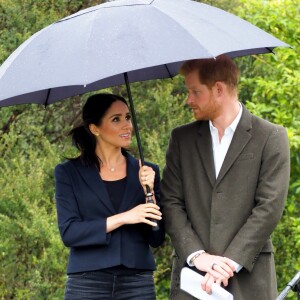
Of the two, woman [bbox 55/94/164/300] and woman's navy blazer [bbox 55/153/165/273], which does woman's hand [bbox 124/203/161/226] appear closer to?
woman [bbox 55/94/164/300]

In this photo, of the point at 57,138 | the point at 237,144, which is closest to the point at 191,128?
the point at 237,144

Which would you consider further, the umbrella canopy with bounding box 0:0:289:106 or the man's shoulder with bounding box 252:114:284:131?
the man's shoulder with bounding box 252:114:284:131

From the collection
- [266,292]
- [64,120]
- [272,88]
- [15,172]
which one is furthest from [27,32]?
[266,292]

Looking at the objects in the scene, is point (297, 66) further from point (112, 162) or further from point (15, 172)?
point (112, 162)

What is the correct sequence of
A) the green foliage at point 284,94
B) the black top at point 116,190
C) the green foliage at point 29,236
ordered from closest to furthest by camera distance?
the black top at point 116,190 → the green foliage at point 29,236 → the green foliage at point 284,94

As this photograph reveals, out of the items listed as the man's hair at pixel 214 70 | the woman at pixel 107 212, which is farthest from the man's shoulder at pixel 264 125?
the woman at pixel 107 212

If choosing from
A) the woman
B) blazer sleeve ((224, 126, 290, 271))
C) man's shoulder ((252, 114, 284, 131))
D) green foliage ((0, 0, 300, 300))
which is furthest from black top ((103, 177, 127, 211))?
green foliage ((0, 0, 300, 300))

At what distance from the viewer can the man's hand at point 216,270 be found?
4859 mm

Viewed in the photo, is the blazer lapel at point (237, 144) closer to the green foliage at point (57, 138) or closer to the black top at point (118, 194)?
the black top at point (118, 194)

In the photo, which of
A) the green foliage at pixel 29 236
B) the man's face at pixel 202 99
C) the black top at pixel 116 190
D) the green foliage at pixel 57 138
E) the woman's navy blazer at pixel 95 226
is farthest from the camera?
the green foliage at pixel 57 138

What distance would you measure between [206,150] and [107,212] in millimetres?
Answer: 602

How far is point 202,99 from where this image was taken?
499 centimetres

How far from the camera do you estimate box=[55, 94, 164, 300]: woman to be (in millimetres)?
5078

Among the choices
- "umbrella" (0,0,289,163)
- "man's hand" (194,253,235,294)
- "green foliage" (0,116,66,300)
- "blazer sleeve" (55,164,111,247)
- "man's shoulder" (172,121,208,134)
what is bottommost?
"green foliage" (0,116,66,300)
